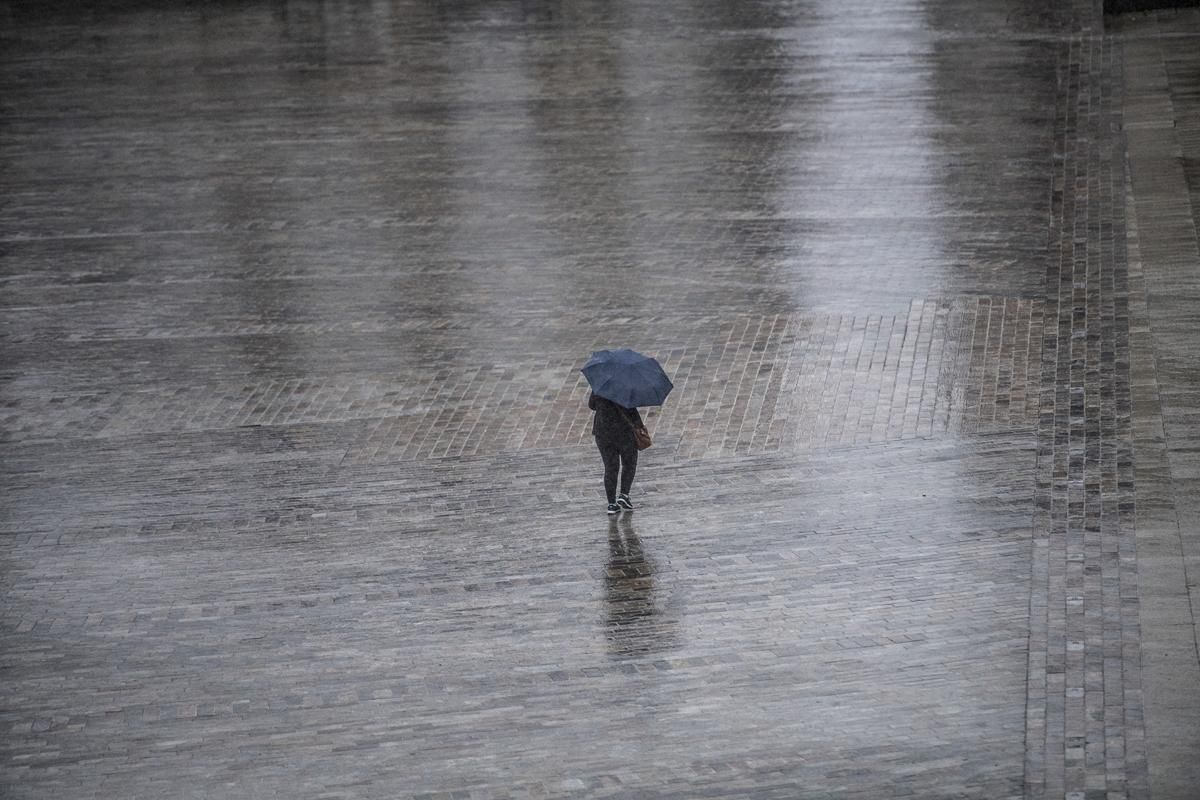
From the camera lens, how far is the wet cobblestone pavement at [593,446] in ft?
28.5

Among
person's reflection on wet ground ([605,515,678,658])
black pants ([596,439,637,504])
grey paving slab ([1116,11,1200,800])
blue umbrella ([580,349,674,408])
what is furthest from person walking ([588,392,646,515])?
grey paving slab ([1116,11,1200,800])

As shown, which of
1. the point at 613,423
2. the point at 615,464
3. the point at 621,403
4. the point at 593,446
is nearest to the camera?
the point at 621,403

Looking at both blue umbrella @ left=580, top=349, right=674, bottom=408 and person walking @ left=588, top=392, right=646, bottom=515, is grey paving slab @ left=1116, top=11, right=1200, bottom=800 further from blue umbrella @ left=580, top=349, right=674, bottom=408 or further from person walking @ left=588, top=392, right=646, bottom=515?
person walking @ left=588, top=392, right=646, bottom=515

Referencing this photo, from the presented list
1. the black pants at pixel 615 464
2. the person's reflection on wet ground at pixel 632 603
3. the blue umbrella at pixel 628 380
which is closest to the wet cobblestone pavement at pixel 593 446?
the person's reflection on wet ground at pixel 632 603

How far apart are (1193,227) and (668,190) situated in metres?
6.25

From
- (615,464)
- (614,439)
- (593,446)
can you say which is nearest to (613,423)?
(614,439)

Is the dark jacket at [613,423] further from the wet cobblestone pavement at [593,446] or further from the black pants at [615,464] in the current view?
the wet cobblestone pavement at [593,446]

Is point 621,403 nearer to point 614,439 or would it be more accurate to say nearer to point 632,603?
point 614,439

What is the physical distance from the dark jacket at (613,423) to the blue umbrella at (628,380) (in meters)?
0.16

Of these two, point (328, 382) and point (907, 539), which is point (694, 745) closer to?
point (907, 539)

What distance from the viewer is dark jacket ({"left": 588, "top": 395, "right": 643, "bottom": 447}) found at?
11.4 m

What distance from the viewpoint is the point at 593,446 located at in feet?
42.5

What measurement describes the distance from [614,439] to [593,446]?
1486 millimetres

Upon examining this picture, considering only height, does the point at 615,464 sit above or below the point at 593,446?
above
